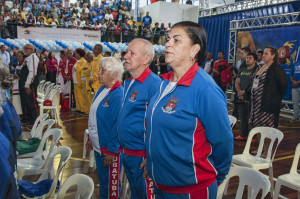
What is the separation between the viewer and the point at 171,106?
4.44ft

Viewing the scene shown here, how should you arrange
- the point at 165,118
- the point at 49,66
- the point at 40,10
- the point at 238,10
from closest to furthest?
the point at 165,118 < the point at 49,66 < the point at 238,10 < the point at 40,10

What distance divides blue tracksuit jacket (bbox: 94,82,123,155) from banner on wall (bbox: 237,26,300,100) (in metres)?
7.01

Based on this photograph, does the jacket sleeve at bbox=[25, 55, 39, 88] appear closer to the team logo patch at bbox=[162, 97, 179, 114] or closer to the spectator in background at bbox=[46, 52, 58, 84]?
the spectator in background at bbox=[46, 52, 58, 84]

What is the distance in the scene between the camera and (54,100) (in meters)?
5.82

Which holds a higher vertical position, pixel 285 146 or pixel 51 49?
pixel 51 49

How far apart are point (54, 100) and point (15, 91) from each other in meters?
0.85

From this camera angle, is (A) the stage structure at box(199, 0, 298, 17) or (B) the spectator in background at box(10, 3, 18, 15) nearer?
(A) the stage structure at box(199, 0, 298, 17)

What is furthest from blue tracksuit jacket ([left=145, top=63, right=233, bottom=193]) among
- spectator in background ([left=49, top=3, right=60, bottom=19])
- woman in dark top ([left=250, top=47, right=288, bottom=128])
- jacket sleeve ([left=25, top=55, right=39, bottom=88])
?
spectator in background ([left=49, top=3, right=60, bottom=19])

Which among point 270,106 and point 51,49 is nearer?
point 270,106

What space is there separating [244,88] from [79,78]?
4025mm

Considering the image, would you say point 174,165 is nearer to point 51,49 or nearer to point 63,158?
point 63,158

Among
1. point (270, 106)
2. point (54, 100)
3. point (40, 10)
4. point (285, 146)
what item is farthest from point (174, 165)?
point (40, 10)

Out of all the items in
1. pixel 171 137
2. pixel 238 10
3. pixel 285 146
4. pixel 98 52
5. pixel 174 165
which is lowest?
pixel 285 146

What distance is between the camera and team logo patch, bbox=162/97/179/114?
135 centimetres
